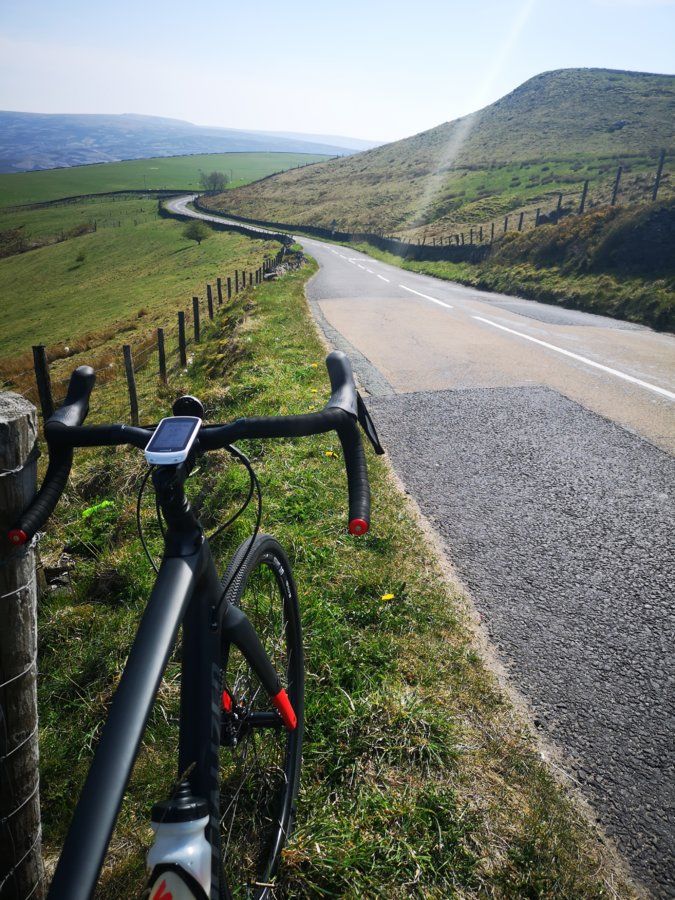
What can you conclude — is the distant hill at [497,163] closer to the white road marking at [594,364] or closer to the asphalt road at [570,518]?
the white road marking at [594,364]

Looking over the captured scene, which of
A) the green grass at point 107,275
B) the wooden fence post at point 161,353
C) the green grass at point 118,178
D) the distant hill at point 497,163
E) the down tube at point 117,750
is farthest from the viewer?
the green grass at point 118,178

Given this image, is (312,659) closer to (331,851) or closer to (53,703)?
(331,851)

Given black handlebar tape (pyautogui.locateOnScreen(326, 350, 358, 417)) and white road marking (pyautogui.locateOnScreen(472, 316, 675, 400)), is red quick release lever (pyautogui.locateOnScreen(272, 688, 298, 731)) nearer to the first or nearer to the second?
black handlebar tape (pyautogui.locateOnScreen(326, 350, 358, 417))

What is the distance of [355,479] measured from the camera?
1516 mm

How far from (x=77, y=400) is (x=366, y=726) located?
2.06 metres

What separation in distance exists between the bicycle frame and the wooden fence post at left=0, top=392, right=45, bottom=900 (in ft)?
1.35

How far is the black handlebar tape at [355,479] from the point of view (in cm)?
140

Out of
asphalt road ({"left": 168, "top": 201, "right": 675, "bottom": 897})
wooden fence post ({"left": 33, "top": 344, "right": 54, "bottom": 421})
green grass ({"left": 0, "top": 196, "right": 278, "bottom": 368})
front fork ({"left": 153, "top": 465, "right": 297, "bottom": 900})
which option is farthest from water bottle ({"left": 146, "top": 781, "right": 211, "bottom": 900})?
green grass ({"left": 0, "top": 196, "right": 278, "bottom": 368})

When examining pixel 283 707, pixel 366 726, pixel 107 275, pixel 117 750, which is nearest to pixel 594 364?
pixel 366 726

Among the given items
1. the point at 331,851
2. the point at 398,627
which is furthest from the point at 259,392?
the point at 331,851

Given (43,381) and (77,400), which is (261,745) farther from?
(43,381)

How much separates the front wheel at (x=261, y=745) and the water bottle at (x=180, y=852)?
626 millimetres

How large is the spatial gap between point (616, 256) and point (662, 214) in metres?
1.96

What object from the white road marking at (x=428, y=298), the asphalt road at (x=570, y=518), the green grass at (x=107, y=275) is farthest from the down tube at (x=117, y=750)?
the green grass at (x=107, y=275)
